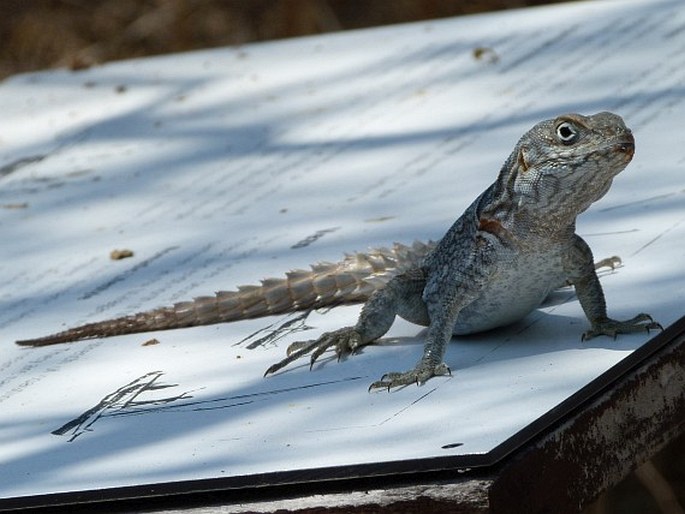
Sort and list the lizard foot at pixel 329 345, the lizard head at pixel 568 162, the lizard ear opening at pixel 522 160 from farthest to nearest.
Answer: the lizard foot at pixel 329 345, the lizard ear opening at pixel 522 160, the lizard head at pixel 568 162

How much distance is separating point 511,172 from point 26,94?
3.36 m

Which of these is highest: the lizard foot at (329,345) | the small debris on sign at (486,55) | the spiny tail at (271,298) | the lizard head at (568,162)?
the small debris on sign at (486,55)

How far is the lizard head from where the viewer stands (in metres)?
2.46

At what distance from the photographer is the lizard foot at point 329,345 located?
9.18 ft

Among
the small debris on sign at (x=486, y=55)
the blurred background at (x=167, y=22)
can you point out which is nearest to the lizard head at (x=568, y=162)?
the small debris on sign at (x=486, y=55)

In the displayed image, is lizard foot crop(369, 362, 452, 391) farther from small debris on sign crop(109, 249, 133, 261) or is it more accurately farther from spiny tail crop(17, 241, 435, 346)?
small debris on sign crop(109, 249, 133, 261)

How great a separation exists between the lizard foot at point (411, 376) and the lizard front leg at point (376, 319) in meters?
0.24

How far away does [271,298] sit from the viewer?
317 centimetres

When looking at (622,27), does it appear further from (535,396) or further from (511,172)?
(535,396)

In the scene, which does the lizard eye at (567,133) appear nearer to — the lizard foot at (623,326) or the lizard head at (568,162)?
the lizard head at (568,162)

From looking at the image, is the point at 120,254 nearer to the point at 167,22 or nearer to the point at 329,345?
the point at 329,345

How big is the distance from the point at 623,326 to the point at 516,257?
22 centimetres

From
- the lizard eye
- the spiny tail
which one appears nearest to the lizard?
the lizard eye

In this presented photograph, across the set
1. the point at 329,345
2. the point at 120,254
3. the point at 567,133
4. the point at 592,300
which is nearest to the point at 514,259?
the point at 592,300
